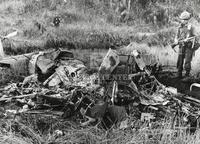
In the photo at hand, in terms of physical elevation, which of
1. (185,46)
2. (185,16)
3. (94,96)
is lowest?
(94,96)

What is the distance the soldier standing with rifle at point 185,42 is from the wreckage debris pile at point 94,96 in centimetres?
56

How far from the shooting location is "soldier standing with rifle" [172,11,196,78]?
4.95m

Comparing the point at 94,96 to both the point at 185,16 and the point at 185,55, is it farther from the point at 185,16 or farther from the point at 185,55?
the point at 185,16

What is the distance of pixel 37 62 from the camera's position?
5398 millimetres

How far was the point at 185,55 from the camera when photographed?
5.13 m

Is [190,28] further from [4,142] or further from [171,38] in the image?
[4,142]

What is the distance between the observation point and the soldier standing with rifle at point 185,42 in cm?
495

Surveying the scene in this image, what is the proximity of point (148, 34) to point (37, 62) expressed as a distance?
7.27ft

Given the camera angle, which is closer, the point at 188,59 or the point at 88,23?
the point at 188,59

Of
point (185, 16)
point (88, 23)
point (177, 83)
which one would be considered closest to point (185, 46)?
point (185, 16)

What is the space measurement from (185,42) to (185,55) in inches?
10.0

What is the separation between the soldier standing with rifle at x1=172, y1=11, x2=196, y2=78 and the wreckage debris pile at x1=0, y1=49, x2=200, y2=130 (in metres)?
0.56

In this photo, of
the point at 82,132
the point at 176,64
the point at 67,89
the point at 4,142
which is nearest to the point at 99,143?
the point at 82,132

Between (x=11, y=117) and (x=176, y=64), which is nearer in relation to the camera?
(x=11, y=117)
